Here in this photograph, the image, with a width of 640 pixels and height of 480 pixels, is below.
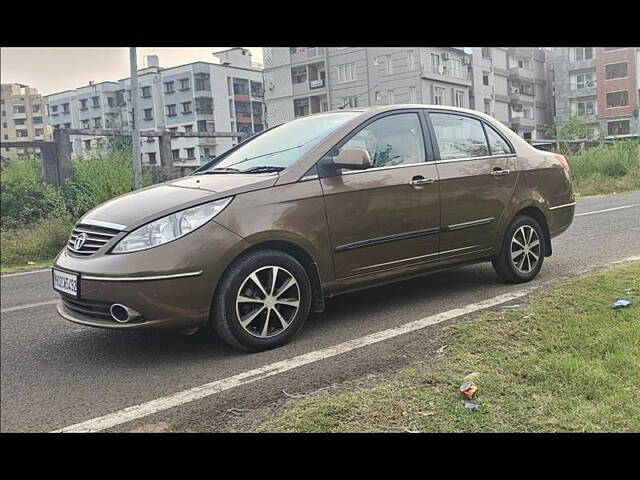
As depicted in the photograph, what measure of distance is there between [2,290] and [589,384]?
276cm

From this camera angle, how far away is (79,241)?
3549 millimetres

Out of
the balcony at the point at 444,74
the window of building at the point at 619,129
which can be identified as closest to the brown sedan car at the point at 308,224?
the balcony at the point at 444,74

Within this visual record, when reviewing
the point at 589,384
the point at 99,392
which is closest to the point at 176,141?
the point at 99,392

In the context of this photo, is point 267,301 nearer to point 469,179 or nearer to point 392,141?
point 392,141

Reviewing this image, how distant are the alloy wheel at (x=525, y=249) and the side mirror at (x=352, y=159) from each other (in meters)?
1.89

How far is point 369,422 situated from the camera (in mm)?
2752

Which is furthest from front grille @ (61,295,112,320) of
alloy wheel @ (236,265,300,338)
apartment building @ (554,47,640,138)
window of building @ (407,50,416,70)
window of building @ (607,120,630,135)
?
window of building @ (607,120,630,135)

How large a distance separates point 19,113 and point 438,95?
4.16 metres

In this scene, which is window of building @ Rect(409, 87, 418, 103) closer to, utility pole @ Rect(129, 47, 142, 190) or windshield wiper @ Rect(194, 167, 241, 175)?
windshield wiper @ Rect(194, 167, 241, 175)

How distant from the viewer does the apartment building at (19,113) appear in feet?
7.93

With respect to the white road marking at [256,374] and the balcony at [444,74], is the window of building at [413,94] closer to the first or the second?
the balcony at [444,74]

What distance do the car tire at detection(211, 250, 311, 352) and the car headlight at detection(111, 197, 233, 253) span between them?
343 millimetres

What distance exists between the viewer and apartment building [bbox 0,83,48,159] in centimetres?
242

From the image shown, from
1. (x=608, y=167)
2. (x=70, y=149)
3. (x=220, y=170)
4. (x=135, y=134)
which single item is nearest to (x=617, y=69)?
(x=608, y=167)
